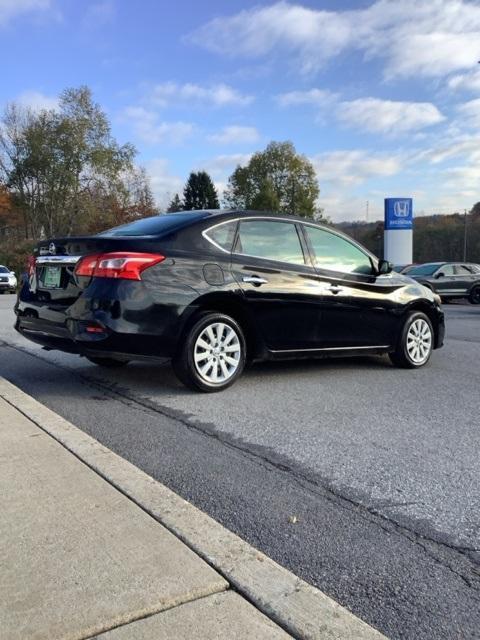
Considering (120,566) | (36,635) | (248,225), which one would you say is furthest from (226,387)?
(36,635)

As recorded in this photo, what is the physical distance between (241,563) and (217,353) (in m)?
3.04

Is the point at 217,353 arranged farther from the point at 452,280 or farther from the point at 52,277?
the point at 452,280

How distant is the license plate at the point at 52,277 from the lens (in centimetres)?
539

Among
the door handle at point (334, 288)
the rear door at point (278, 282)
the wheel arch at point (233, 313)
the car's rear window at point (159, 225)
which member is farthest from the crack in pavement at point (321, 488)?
the door handle at point (334, 288)

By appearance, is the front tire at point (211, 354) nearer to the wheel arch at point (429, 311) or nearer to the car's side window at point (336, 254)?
the car's side window at point (336, 254)

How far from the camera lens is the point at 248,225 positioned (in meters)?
5.77

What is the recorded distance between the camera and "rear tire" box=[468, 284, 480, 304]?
22156 mm

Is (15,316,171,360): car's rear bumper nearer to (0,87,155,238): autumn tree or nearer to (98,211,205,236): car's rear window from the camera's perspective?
(98,211,205,236): car's rear window

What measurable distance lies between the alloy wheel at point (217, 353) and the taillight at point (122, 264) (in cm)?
76

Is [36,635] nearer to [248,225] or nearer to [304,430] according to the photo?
[304,430]

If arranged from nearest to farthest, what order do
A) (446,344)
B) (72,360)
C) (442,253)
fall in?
1. (72,360)
2. (446,344)
3. (442,253)

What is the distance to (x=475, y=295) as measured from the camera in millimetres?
22266

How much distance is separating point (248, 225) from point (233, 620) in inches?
164

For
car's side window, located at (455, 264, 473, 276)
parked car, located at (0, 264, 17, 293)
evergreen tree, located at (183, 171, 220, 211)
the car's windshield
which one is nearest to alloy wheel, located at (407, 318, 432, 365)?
the car's windshield
